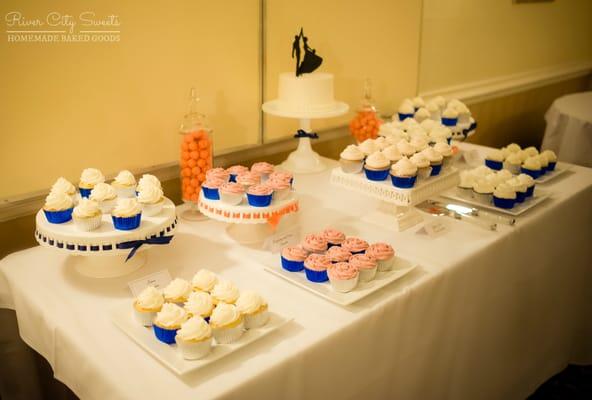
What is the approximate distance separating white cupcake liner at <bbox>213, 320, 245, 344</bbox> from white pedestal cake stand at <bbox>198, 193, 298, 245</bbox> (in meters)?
0.47

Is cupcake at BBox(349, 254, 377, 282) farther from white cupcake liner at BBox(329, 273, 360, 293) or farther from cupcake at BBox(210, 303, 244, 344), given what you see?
cupcake at BBox(210, 303, 244, 344)

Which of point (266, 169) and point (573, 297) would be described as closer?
point (266, 169)

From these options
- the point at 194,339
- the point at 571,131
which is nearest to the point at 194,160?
the point at 194,339

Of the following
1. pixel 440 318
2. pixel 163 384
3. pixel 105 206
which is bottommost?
pixel 440 318

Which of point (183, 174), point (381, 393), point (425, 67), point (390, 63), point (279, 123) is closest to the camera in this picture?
point (381, 393)

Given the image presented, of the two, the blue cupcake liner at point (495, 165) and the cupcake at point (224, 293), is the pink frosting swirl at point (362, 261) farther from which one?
the blue cupcake liner at point (495, 165)

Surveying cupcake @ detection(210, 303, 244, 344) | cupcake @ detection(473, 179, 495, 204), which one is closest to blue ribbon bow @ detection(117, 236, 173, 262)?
cupcake @ detection(210, 303, 244, 344)

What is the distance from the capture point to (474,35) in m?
3.82

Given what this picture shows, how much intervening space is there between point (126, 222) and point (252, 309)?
418 millimetres

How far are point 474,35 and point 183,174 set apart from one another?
262cm

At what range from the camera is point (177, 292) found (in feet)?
Result: 4.31

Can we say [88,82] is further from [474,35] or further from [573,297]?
[474,35]

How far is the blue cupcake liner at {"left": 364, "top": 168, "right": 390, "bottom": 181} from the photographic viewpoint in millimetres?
1815

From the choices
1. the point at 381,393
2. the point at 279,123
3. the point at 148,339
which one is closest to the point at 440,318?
the point at 381,393
